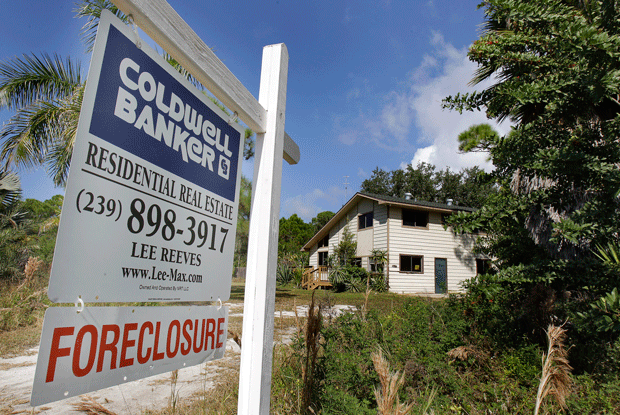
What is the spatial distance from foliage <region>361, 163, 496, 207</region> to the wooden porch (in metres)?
25.7

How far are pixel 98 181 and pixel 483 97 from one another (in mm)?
5002

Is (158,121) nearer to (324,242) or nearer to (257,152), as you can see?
(257,152)

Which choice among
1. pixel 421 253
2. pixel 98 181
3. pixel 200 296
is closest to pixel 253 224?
pixel 200 296

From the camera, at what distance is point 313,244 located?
2670 cm

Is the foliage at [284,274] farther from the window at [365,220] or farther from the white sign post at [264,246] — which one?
the white sign post at [264,246]

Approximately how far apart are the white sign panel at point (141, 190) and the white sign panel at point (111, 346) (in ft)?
0.21

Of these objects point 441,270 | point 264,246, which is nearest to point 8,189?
point 264,246

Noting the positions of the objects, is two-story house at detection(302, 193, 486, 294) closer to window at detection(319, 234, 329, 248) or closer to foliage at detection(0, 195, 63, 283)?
window at detection(319, 234, 329, 248)

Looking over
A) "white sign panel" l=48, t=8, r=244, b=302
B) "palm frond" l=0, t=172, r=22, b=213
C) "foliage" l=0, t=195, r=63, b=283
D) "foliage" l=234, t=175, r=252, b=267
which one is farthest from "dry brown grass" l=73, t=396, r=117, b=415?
"palm frond" l=0, t=172, r=22, b=213

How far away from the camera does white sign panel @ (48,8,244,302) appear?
1.04 metres

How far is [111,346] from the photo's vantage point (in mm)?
1114

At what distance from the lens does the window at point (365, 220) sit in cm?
2127

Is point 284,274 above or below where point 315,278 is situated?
above

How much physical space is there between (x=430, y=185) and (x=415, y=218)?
2541 centimetres
